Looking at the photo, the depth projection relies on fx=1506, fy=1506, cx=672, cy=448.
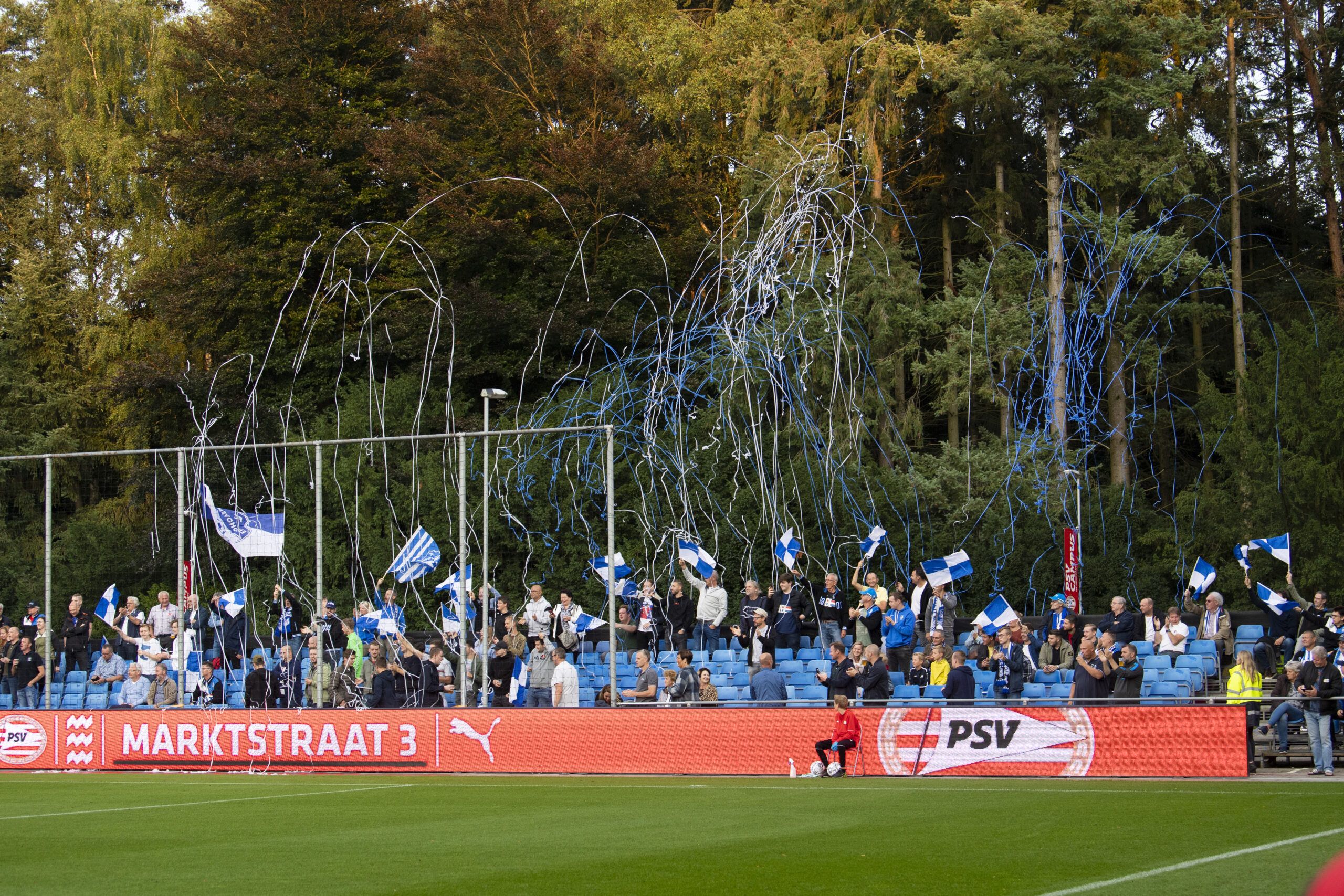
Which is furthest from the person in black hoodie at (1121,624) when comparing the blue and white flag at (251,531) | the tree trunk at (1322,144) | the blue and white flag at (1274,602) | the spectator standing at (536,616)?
the tree trunk at (1322,144)

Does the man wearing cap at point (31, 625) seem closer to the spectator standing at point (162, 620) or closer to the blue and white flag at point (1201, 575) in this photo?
the spectator standing at point (162, 620)

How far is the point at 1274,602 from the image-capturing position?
70.7 feet

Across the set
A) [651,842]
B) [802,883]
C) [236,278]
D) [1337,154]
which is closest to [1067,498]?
[1337,154]

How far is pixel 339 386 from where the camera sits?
136 ft

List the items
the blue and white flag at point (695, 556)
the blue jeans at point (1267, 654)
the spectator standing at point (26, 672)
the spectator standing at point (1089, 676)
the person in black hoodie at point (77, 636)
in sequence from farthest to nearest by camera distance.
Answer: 1. the person in black hoodie at point (77, 636)
2. the spectator standing at point (26, 672)
3. the blue and white flag at point (695, 556)
4. the blue jeans at point (1267, 654)
5. the spectator standing at point (1089, 676)

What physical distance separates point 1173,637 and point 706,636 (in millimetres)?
7475

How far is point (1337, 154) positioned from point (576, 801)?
91.5 feet

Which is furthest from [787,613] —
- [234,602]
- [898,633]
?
[234,602]

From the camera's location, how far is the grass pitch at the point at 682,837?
9.88 meters

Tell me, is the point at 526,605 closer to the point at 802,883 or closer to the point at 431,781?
the point at 431,781

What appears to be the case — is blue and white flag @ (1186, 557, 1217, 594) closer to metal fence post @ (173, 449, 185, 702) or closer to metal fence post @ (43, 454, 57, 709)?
metal fence post @ (173, 449, 185, 702)

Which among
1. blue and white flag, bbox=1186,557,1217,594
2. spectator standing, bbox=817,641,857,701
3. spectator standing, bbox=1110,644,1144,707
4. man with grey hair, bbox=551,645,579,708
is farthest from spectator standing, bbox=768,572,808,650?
blue and white flag, bbox=1186,557,1217,594

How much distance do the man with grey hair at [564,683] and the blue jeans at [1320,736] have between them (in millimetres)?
9899

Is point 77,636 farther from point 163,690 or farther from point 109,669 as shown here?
point 163,690
